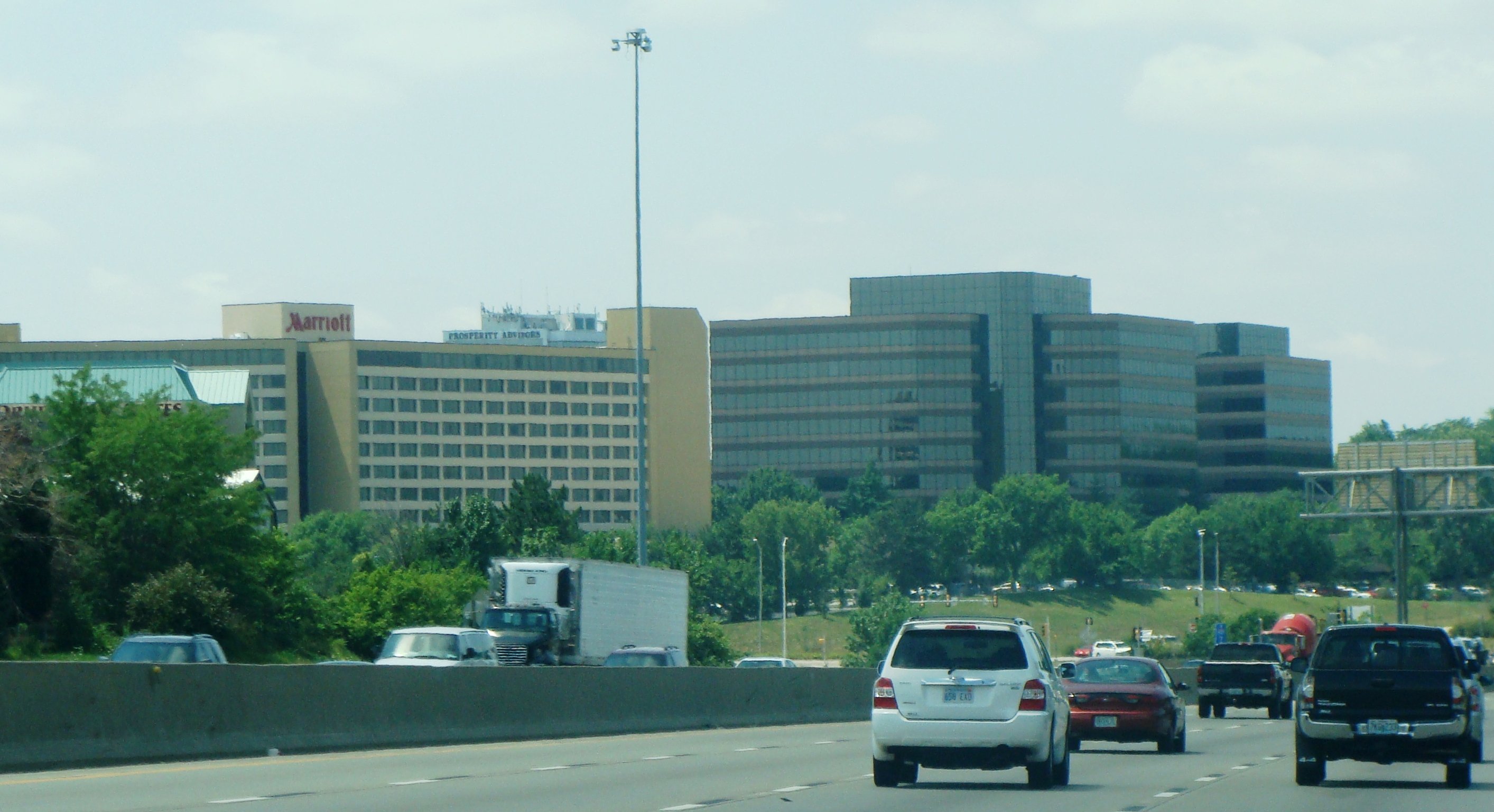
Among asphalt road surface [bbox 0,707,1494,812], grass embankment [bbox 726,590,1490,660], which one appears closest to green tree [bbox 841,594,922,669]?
grass embankment [bbox 726,590,1490,660]

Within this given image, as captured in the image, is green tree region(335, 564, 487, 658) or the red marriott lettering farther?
the red marriott lettering

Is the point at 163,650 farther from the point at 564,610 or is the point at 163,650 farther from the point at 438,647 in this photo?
the point at 564,610

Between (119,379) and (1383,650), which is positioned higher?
(119,379)

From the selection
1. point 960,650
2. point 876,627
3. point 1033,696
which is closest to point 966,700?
point 960,650

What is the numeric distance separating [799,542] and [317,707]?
165289 millimetres

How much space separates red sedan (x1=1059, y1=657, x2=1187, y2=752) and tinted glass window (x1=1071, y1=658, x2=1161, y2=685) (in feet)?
0.05

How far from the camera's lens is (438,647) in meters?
35.6

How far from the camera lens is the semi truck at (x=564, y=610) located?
4728cm

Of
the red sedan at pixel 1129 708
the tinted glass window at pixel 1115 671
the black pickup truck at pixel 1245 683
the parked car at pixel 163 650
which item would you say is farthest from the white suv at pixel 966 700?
the black pickup truck at pixel 1245 683

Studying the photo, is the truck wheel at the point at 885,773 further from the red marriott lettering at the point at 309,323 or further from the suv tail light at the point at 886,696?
the red marriott lettering at the point at 309,323

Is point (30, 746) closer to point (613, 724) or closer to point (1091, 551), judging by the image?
point (613, 724)

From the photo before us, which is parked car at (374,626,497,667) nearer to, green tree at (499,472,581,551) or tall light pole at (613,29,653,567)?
tall light pole at (613,29,653,567)

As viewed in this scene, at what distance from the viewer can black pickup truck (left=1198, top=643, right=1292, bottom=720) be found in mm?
46719

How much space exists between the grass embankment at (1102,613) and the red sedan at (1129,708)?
12360 centimetres
